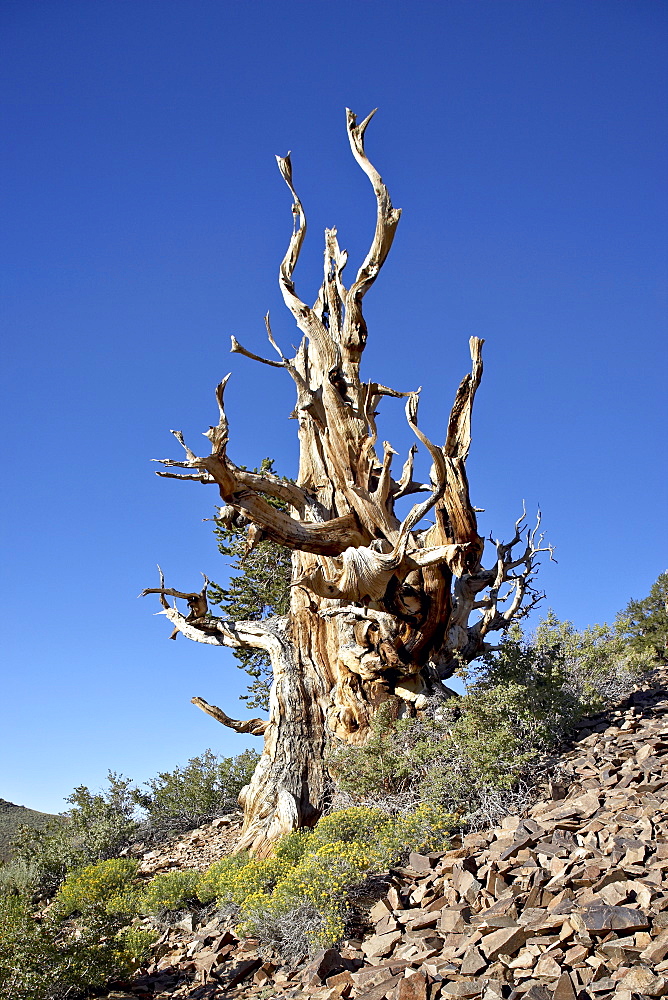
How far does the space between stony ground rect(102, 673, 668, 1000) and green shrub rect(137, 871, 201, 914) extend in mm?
413

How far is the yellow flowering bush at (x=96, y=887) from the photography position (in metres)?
7.44

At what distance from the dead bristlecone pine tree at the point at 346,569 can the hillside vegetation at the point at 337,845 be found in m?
0.74

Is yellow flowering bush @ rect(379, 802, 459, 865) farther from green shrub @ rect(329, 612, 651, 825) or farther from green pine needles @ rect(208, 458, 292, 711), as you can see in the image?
green pine needles @ rect(208, 458, 292, 711)

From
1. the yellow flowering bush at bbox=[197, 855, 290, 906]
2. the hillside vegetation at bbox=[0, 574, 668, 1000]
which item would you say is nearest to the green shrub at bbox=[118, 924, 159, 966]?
the hillside vegetation at bbox=[0, 574, 668, 1000]

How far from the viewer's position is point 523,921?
469cm

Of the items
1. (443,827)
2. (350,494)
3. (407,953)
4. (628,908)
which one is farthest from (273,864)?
(350,494)

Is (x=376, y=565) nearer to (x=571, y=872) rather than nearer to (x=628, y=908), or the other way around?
(x=571, y=872)

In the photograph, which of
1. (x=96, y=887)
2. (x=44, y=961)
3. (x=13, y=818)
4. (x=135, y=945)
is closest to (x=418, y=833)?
(x=135, y=945)

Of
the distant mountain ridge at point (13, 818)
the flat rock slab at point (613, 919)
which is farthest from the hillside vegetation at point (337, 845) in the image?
the distant mountain ridge at point (13, 818)

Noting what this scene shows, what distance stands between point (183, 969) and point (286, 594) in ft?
27.5

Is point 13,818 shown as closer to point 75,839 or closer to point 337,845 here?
point 75,839

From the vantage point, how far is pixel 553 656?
10062mm

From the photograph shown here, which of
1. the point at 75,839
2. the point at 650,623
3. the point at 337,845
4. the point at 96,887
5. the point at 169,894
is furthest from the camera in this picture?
the point at 650,623

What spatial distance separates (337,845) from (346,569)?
13.9 feet
